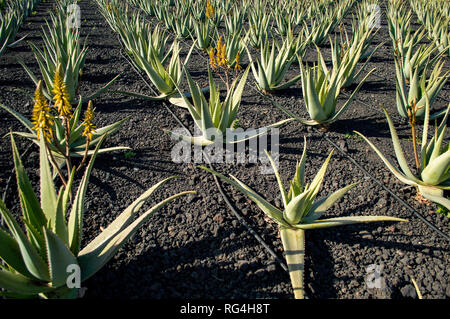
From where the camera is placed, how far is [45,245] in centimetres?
130

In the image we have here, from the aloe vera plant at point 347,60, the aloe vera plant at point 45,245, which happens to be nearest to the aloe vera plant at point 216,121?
the aloe vera plant at point 347,60

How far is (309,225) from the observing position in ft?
5.56

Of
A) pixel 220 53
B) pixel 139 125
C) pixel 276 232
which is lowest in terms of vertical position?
pixel 276 232

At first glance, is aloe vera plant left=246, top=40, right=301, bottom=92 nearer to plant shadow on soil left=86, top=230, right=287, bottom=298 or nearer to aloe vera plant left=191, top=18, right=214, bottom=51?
aloe vera plant left=191, top=18, right=214, bottom=51

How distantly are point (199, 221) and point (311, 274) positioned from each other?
819 millimetres

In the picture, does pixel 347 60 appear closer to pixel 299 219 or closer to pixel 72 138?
pixel 299 219

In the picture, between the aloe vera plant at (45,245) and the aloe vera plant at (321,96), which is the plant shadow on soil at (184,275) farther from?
the aloe vera plant at (321,96)

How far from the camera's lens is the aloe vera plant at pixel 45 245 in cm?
115

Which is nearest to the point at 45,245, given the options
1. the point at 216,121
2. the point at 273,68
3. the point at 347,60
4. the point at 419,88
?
the point at 216,121

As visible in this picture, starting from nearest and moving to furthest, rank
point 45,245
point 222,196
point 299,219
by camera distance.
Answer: point 45,245 → point 299,219 → point 222,196

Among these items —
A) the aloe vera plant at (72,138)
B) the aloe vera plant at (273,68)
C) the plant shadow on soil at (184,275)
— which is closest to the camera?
the plant shadow on soil at (184,275)

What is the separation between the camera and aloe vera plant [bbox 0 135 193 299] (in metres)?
1.15
